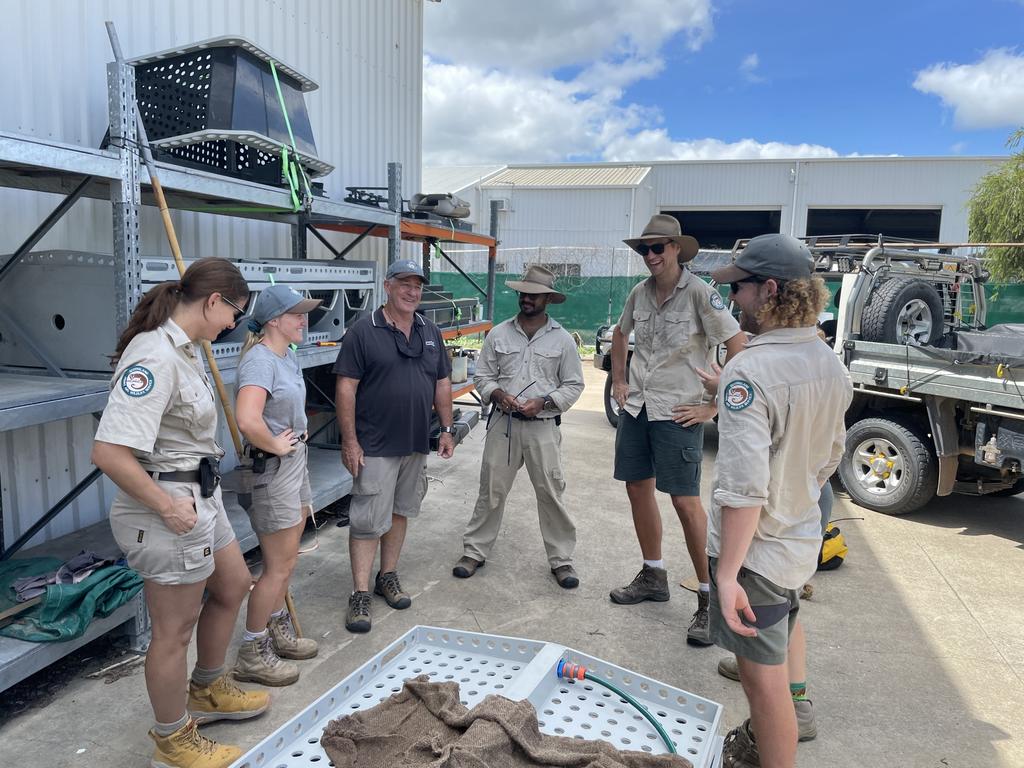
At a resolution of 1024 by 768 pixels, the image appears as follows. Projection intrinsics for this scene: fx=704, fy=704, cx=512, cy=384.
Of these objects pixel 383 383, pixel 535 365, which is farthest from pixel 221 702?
pixel 535 365

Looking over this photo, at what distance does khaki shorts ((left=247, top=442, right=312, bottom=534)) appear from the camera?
2.89 metres

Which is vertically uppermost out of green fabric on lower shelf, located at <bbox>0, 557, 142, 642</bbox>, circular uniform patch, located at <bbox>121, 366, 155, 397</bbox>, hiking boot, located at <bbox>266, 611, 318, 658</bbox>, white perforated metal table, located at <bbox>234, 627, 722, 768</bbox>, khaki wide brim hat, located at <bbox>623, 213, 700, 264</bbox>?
khaki wide brim hat, located at <bbox>623, 213, 700, 264</bbox>

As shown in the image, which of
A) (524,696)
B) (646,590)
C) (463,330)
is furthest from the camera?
(463,330)

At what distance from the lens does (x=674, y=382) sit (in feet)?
11.5

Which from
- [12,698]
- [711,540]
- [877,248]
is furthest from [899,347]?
[12,698]

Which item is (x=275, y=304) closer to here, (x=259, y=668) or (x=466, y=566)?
(x=259, y=668)

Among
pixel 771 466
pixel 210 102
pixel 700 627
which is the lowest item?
pixel 700 627

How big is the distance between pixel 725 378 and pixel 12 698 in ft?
9.93

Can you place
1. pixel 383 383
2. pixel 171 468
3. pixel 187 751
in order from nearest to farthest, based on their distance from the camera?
pixel 171 468 → pixel 187 751 → pixel 383 383

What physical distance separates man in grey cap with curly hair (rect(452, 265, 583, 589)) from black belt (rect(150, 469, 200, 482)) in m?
2.03

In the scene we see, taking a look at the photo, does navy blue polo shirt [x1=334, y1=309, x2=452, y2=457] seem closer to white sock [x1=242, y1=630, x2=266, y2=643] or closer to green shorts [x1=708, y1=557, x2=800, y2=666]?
white sock [x1=242, y1=630, x2=266, y2=643]

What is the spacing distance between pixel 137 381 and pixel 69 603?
134 centimetres

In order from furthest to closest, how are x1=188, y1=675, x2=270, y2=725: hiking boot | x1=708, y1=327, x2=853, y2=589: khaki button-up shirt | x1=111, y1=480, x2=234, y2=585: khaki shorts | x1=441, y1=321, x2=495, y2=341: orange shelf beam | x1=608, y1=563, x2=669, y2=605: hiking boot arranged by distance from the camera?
x1=441, y1=321, x2=495, y2=341: orange shelf beam → x1=608, y1=563, x2=669, y2=605: hiking boot → x1=188, y1=675, x2=270, y2=725: hiking boot → x1=111, y1=480, x2=234, y2=585: khaki shorts → x1=708, y1=327, x2=853, y2=589: khaki button-up shirt

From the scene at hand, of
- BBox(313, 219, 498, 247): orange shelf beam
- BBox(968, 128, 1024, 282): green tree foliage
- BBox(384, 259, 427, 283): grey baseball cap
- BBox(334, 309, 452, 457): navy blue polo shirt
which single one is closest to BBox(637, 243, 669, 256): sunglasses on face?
BBox(384, 259, 427, 283): grey baseball cap
